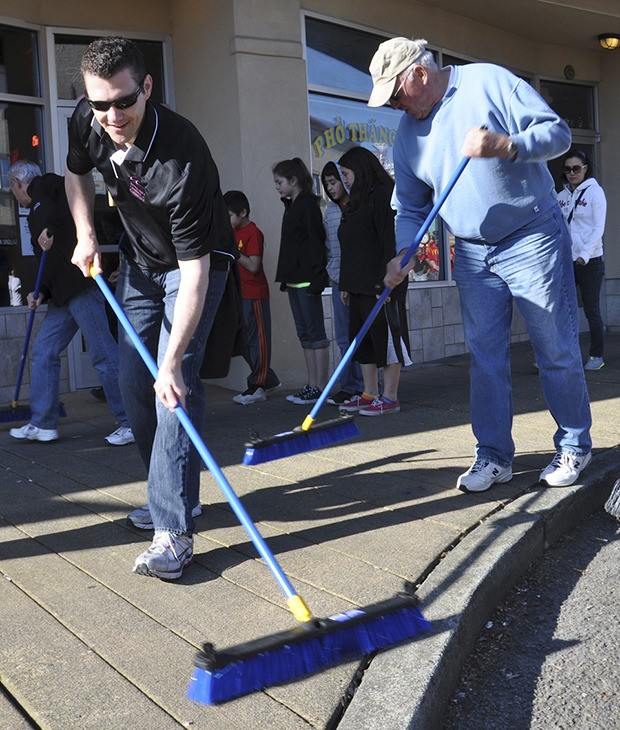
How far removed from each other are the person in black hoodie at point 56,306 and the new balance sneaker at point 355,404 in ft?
5.20

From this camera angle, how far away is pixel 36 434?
18.8ft

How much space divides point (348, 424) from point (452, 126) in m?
1.45

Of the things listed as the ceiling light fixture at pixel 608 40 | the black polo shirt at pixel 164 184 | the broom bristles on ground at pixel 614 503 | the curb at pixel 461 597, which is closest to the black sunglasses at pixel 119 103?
the black polo shirt at pixel 164 184

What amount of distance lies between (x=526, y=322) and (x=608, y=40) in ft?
27.2

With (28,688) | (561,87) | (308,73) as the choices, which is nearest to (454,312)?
(308,73)

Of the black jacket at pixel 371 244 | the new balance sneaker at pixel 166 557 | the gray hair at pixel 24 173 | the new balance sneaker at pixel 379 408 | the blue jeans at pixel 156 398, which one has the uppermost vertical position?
the gray hair at pixel 24 173

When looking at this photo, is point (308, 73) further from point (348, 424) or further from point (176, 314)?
point (176, 314)

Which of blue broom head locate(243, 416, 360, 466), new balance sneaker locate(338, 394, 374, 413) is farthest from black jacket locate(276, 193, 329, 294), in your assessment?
blue broom head locate(243, 416, 360, 466)

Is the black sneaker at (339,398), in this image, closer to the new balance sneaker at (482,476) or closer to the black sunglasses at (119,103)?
the new balance sneaker at (482,476)

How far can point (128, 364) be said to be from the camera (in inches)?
139

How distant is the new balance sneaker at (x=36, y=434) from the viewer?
5.70 meters

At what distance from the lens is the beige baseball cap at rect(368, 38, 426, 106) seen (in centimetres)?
377

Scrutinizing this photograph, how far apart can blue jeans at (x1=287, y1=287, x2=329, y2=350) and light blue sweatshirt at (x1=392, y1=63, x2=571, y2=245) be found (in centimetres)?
287

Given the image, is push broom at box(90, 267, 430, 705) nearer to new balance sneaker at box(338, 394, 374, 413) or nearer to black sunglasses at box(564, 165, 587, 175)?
new balance sneaker at box(338, 394, 374, 413)
